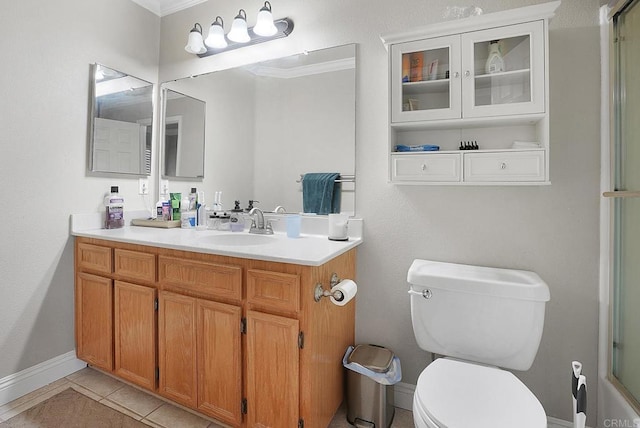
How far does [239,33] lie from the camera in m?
1.97

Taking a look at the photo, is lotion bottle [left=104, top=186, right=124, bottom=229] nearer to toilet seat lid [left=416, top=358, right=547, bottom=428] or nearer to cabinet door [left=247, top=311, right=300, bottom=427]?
cabinet door [left=247, top=311, right=300, bottom=427]

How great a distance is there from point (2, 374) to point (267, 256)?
65.4 inches

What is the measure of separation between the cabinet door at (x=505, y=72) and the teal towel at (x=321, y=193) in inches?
29.9

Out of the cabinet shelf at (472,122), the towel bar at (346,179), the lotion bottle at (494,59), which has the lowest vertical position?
the towel bar at (346,179)

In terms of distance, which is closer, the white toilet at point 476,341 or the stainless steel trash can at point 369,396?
the white toilet at point 476,341

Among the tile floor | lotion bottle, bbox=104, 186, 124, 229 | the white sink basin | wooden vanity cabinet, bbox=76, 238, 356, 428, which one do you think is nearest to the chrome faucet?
the white sink basin

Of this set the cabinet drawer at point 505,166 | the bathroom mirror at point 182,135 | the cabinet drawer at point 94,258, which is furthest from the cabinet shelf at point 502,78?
the cabinet drawer at point 94,258

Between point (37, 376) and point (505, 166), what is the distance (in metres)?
2.70

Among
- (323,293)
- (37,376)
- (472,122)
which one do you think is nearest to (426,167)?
(472,122)

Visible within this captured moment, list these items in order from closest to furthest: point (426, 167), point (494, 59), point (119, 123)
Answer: point (494, 59), point (426, 167), point (119, 123)

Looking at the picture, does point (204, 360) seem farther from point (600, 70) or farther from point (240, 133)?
point (600, 70)

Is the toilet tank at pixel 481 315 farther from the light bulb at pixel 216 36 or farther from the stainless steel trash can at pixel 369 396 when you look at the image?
the light bulb at pixel 216 36

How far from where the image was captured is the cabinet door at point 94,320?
1834mm

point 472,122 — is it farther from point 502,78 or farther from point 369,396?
point 369,396
